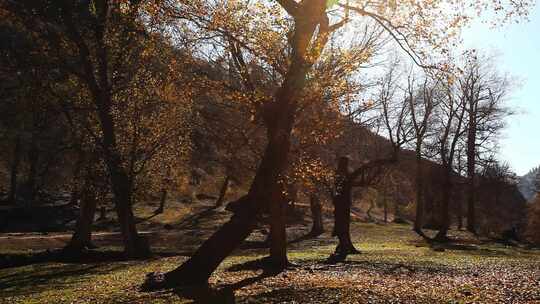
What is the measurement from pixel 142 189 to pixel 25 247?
901 centimetres

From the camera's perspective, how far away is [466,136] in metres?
63.5

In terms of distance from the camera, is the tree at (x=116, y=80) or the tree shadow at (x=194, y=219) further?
the tree shadow at (x=194, y=219)

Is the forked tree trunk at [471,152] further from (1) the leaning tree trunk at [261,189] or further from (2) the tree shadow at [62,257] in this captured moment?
(1) the leaning tree trunk at [261,189]

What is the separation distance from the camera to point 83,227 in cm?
3634

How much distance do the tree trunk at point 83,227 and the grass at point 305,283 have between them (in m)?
4.38

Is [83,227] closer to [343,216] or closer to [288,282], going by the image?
[343,216]

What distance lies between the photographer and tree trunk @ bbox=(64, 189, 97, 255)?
117 feet

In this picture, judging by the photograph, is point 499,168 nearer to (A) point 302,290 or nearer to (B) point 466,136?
(B) point 466,136

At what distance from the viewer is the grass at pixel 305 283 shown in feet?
49.1

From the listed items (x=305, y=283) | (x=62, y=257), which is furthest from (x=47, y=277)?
(x=305, y=283)

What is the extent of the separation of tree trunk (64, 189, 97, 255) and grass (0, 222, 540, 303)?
438cm

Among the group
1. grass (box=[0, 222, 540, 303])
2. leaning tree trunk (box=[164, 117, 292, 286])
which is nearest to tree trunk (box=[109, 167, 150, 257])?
grass (box=[0, 222, 540, 303])

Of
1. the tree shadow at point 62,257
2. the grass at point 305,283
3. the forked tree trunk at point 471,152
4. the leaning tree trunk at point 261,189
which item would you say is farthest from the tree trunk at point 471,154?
the leaning tree trunk at point 261,189

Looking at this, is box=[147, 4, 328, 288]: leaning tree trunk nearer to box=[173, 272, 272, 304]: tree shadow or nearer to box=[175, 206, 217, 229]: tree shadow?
box=[173, 272, 272, 304]: tree shadow
